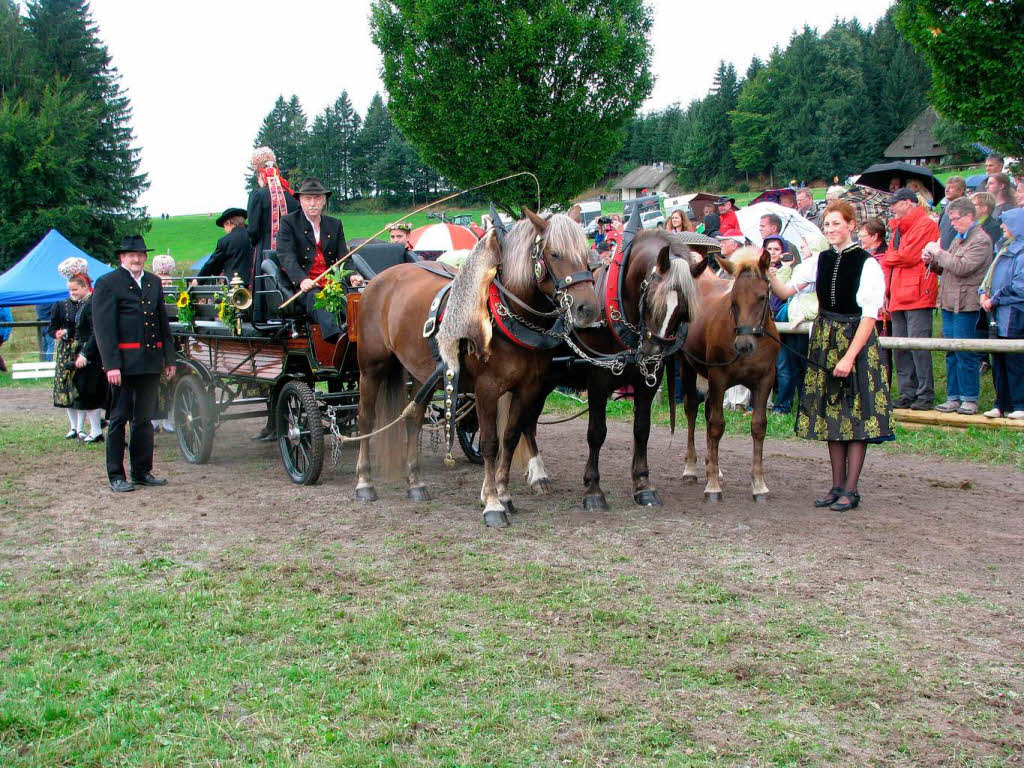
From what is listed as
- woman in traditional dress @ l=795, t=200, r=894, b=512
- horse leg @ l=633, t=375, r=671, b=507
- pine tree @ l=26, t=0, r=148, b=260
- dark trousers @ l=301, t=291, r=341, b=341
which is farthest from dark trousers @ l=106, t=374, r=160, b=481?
pine tree @ l=26, t=0, r=148, b=260

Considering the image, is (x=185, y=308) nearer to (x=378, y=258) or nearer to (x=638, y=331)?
(x=378, y=258)

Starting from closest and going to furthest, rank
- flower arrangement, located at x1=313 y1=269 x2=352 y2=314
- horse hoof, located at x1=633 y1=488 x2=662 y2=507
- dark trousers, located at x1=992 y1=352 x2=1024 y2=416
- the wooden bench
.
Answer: horse hoof, located at x1=633 y1=488 x2=662 y2=507
flower arrangement, located at x1=313 y1=269 x2=352 y2=314
dark trousers, located at x1=992 y1=352 x2=1024 y2=416
the wooden bench

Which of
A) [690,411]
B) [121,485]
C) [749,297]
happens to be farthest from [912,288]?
[121,485]

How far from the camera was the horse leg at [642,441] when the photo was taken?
6.67 metres

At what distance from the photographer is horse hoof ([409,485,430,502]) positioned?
287 inches

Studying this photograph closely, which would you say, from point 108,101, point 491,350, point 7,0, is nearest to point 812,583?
point 491,350

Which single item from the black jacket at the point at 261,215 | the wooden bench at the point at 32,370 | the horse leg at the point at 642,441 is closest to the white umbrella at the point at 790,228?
the horse leg at the point at 642,441

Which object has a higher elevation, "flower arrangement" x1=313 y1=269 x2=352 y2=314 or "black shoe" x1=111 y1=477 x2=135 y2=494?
"flower arrangement" x1=313 y1=269 x2=352 y2=314

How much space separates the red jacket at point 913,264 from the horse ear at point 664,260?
4.96m

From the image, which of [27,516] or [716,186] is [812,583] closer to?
[27,516]

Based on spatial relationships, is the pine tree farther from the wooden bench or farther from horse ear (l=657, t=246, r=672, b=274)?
horse ear (l=657, t=246, r=672, b=274)

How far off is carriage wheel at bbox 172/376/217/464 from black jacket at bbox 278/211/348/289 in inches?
68.3

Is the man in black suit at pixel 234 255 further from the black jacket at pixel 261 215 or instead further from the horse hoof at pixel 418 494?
the horse hoof at pixel 418 494

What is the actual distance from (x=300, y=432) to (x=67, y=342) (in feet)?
15.3
